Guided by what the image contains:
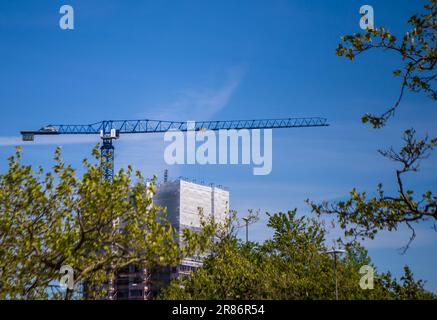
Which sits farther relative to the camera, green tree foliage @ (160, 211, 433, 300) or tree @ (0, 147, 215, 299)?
green tree foliage @ (160, 211, 433, 300)

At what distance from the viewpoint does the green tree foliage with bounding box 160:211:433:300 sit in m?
55.6

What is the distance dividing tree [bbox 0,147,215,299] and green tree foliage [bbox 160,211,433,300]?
94.4 ft

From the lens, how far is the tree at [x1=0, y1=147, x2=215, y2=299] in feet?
82.0

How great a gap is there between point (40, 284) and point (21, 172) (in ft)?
14.7

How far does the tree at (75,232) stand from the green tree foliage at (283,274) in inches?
1132

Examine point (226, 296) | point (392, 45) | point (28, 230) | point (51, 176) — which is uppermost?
point (392, 45)

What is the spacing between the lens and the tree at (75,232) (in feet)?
82.0

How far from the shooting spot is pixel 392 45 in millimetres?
17031

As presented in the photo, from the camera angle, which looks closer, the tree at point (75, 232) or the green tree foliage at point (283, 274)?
the tree at point (75, 232)

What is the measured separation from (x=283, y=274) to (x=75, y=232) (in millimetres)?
32586

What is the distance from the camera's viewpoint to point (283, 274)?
55.7 meters
